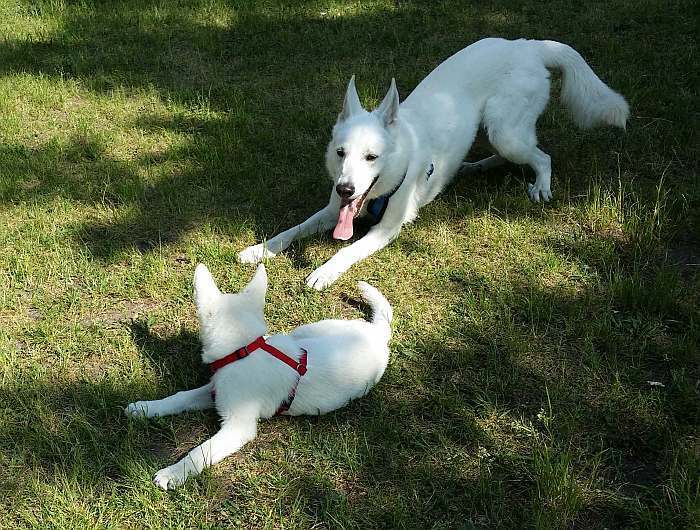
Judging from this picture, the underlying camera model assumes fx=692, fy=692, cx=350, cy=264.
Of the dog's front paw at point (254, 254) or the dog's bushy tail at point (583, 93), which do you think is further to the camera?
the dog's bushy tail at point (583, 93)

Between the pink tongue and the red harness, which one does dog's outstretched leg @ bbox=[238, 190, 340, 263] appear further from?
the red harness

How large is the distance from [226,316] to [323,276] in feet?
3.50

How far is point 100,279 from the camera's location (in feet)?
12.6

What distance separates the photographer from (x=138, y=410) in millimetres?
2912

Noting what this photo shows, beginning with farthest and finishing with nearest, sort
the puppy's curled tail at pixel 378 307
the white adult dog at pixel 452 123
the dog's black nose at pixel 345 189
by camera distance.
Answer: the white adult dog at pixel 452 123
the dog's black nose at pixel 345 189
the puppy's curled tail at pixel 378 307

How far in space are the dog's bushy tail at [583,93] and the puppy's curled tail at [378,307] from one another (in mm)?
2177

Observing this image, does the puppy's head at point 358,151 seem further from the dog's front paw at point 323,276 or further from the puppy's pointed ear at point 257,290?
the puppy's pointed ear at point 257,290

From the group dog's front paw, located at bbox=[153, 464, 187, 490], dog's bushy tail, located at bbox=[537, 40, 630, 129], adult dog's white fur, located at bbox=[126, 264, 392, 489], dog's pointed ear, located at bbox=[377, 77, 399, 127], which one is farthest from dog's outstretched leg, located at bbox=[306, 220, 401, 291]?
dog's bushy tail, located at bbox=[537, 40, 630, 129]

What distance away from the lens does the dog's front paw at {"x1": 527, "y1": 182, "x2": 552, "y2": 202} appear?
453 centimetres

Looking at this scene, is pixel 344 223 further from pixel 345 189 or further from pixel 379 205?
pixel 379 205

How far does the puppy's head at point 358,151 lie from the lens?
3.86 metres

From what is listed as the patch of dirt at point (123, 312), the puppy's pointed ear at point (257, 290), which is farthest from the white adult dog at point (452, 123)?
the puppy's pointed ear at point (257, 290)

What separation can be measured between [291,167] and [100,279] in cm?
170

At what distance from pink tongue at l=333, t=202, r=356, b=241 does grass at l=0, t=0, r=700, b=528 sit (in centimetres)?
25
